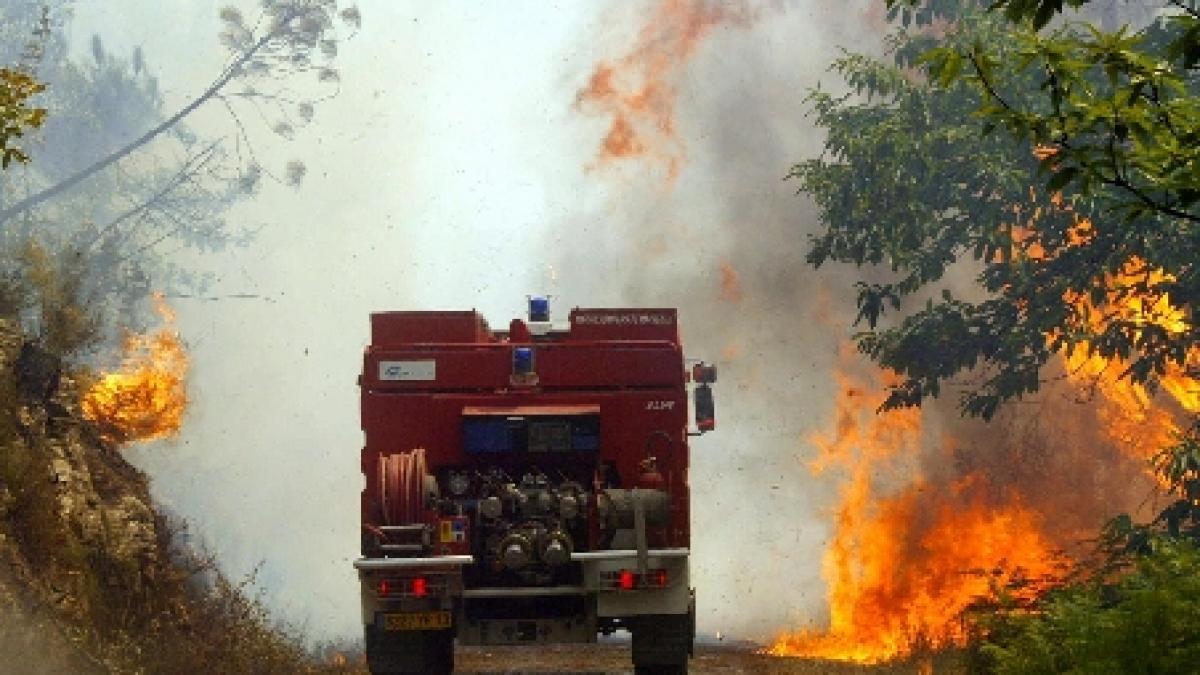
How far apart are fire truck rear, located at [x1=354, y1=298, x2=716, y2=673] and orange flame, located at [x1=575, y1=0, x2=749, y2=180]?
1746 centimetres

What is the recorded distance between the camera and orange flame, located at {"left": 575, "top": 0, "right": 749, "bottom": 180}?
107 ft

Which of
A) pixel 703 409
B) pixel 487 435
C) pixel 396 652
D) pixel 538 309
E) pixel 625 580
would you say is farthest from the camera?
pixel 538 309

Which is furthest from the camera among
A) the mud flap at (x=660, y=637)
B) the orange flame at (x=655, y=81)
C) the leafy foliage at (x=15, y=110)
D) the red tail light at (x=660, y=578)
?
the orange flame at (x=655, y=81)

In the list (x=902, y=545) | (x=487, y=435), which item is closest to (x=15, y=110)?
(x=487, y=435)

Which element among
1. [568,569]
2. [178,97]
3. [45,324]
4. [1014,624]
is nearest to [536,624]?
[568,569]

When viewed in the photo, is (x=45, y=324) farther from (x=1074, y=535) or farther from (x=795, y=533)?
(x=795, y=533)

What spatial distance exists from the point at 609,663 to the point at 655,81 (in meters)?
16.9

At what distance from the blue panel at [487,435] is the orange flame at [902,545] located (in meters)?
7.91

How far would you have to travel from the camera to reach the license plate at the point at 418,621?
45.5ft

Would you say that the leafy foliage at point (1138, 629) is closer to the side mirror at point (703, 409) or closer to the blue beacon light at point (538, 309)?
the side mirror at point (703, 409)

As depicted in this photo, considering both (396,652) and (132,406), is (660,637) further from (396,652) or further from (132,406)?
(132,406)

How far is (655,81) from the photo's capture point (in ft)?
108

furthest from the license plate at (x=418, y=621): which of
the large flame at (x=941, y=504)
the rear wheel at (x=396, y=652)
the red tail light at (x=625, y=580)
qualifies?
the large flame at (x=941, y=504)

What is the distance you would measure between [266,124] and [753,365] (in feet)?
61.1
